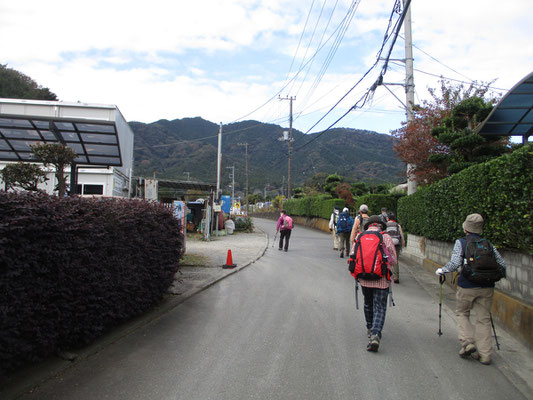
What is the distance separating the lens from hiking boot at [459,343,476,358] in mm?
4984

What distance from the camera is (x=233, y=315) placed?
6.78 m

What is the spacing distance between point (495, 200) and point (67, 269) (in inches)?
242

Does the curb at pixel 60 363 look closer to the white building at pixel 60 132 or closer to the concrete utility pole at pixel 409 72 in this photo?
the white building at pixel 60 132

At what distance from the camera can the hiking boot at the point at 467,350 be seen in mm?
4984

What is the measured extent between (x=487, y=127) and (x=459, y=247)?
6.17 meters

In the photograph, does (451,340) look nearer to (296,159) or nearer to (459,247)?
(459,247)

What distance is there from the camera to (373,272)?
5.32 meters

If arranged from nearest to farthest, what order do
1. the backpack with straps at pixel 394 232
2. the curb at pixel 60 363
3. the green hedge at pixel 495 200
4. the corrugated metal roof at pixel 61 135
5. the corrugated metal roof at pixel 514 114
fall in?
the curb at pixel 60 363, the green hedge at pixel 495 200, the corrugated metal roof at pixel 514 114, the corrugated metal roof at pixel 61 135, the backpack with straps at pixel 394 232

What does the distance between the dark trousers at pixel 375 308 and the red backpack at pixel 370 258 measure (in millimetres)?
222

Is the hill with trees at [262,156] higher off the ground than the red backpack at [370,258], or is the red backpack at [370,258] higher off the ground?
the hill with trees at [262,156]

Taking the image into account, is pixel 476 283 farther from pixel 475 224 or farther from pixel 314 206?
pixel 314 206

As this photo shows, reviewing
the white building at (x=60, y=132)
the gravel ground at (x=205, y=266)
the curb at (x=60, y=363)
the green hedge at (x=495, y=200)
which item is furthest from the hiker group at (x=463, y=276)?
the white building at (x=60, y=132)

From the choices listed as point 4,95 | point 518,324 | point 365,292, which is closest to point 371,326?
point 365,292

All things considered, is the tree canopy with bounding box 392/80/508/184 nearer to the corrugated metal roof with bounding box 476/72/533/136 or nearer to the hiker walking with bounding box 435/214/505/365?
the corrugated metal roof with bounding box 476/72/533/136
